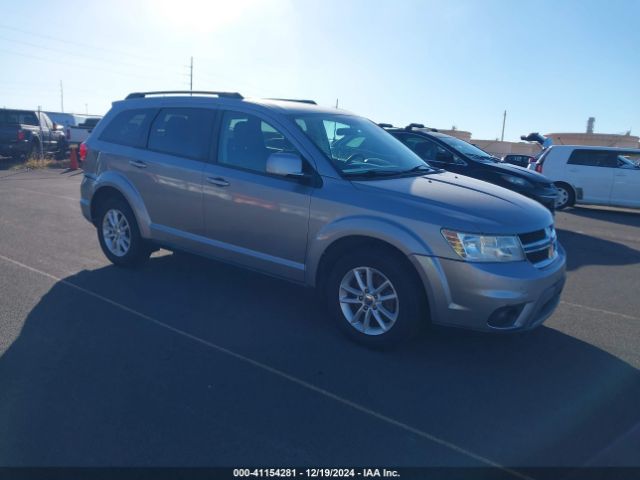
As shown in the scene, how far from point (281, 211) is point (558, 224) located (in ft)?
27.0

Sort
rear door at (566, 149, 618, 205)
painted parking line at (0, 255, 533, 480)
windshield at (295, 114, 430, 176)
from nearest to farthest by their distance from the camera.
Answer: painted parking line at (0, 255, 533, 480), windshield at (295, 114, 430, 176), rear door at (566, 149, 618, 205)

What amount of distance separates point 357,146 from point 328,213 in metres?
0.99

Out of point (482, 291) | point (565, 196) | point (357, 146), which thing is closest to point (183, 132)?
point (357, 146)

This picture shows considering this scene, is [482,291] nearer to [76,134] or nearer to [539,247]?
[539,247]

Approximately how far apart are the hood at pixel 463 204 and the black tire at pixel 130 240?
272 cm

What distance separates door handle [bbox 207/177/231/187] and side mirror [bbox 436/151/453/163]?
17.6ft

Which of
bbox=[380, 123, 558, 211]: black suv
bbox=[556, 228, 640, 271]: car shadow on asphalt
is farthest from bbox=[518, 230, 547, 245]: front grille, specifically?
bbox=[380, 123, 558, 211]: black suv

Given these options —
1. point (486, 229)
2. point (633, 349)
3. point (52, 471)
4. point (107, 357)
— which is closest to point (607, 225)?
point (633, 349)

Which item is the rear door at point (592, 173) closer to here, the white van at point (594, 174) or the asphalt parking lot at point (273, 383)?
the white van at point (594, 174)

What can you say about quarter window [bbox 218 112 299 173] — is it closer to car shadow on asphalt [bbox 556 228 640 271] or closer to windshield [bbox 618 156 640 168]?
car shadow on asphalt [bbox 556 228 640 271]

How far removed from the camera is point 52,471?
274 centimetres

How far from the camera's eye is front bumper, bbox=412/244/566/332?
12.4ft

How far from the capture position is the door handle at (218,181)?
195 inches

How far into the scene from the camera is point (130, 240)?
5918 millimetres
